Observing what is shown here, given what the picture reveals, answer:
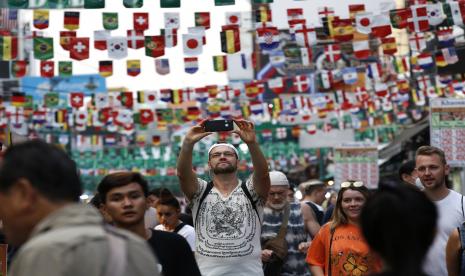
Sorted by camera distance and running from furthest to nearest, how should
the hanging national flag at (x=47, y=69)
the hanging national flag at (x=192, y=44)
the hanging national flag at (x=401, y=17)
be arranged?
the hanging national flag at (x=47, y=69), the hanging national flag at (x=192, y=44), the hanging national flag at (x=401, y=17)

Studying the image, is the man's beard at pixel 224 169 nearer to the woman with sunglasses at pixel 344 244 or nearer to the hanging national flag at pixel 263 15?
the woman with sunglasses at pixel 344 244

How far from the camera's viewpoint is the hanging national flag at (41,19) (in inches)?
814

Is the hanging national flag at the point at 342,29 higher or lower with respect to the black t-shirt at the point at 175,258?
higher

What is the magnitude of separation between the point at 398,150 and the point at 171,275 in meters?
27.5

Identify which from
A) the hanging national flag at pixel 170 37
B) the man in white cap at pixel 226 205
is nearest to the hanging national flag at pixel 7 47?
the hanging national flag at pixel 170 37

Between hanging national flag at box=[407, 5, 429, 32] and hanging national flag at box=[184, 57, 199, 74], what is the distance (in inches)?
228

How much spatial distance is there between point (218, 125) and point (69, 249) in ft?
16.8

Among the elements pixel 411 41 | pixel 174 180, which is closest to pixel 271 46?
pixel 411 41

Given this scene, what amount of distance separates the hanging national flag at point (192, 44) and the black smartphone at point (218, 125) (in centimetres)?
1318

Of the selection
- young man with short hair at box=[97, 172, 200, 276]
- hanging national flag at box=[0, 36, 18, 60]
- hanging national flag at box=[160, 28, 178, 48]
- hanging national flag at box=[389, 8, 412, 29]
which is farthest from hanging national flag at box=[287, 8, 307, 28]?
young man with short hair at box=[97, 172, 200, 276]

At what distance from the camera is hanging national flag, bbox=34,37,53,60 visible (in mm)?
21984

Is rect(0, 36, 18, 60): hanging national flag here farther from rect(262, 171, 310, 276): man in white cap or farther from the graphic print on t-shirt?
the graphic print on t-shirt

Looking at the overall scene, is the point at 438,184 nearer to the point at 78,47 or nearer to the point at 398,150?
the point at 78,47

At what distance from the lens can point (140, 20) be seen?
21.2 metres
